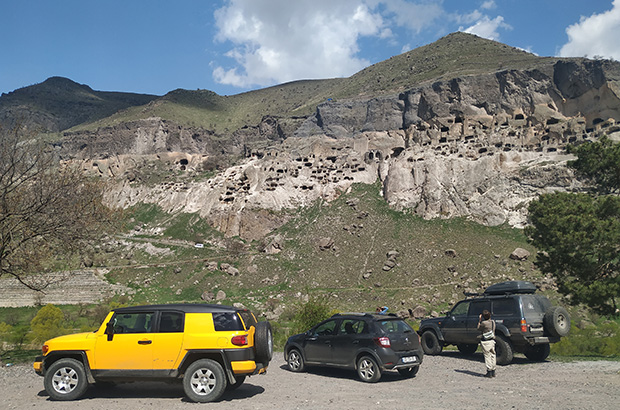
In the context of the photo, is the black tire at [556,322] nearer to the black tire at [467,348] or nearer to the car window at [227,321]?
the black tire at [467,348]

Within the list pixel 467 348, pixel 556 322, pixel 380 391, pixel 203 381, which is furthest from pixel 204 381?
pixel 467 348

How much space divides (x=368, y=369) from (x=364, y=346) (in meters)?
0.63

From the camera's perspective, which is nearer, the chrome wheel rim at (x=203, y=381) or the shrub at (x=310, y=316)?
the chrome wheel rim at (x=203, y=381)

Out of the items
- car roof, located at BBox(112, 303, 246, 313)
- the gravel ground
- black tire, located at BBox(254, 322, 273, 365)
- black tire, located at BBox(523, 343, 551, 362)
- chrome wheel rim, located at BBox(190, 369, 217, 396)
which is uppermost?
car roof, located at BBox(112, 303, 246, 313)

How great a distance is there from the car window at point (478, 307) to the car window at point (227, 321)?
35.0 ft

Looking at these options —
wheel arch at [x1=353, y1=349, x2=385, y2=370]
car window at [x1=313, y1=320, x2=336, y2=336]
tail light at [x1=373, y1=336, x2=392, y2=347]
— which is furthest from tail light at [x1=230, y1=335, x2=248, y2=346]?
car window at [x1=313, y1=320, x2=336, y2=336]

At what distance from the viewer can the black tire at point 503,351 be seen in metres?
14.5

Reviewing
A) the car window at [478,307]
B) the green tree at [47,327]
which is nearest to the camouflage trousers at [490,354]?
the car window at [478,307]

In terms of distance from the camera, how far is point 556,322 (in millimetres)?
14250

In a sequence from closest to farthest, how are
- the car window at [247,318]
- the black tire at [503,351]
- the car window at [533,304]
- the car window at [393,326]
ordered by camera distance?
the car window at [247,318], the car window at [393,326], the black tire at [503,351], the car window at [533,304]

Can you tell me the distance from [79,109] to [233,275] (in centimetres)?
12979

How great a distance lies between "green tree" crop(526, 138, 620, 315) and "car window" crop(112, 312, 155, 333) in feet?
63.0

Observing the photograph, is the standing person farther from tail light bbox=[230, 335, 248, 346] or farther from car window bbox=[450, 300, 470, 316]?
tail light bbox=[230, 335, 248, 346]

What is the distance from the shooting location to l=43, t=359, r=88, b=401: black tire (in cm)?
923
